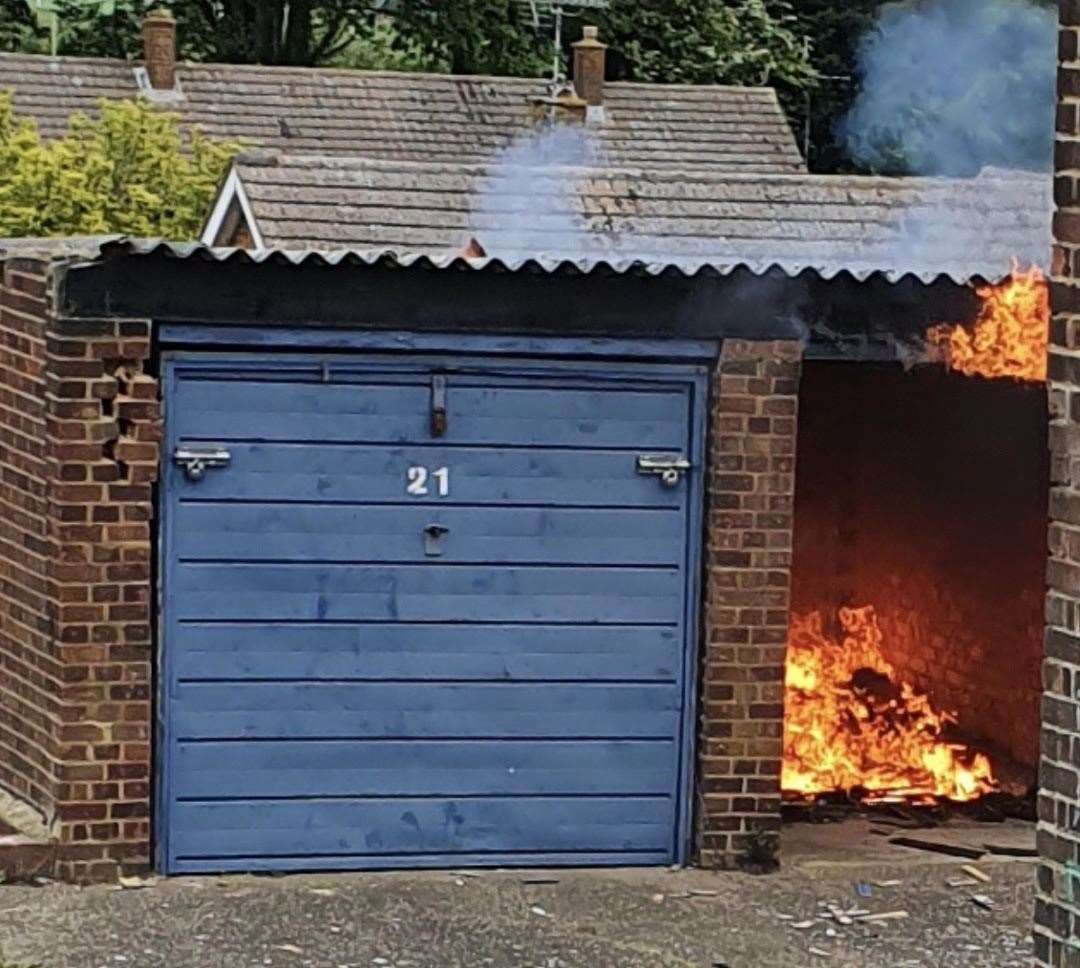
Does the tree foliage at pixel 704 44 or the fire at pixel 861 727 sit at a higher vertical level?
the tree foliage at pixel 704 44

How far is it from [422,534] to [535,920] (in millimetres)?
1523

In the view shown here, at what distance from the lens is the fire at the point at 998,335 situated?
8.51 m

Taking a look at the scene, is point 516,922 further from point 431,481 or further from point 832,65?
point 832,65

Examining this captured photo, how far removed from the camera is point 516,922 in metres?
7.91

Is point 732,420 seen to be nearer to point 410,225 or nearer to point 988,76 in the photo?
point 410,225

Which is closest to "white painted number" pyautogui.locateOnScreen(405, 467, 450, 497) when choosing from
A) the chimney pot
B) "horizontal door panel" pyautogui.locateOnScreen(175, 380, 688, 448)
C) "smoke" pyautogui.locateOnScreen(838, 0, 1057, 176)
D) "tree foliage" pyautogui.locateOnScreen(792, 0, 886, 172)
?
"horizontal door panel" pyautogui.locateOnScreen(175, 380, 688, 448)

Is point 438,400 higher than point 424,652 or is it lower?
higher

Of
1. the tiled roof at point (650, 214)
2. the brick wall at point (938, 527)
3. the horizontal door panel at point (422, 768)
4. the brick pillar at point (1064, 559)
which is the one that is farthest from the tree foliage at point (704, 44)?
the brick pillar at point (1064, 559)

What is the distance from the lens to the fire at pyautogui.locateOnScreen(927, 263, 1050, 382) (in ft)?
27.9

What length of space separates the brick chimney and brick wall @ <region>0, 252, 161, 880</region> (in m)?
16.3

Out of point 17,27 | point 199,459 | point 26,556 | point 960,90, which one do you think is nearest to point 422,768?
point 199,459

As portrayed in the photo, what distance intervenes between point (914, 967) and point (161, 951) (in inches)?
101

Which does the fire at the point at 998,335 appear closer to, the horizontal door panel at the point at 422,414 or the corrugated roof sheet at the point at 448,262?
the corrugated roof sheet at the point at 448,262

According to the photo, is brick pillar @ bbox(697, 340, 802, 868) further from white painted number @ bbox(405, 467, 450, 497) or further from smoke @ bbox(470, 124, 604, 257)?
smoke @ bbox(470, 124, 604, 257)
